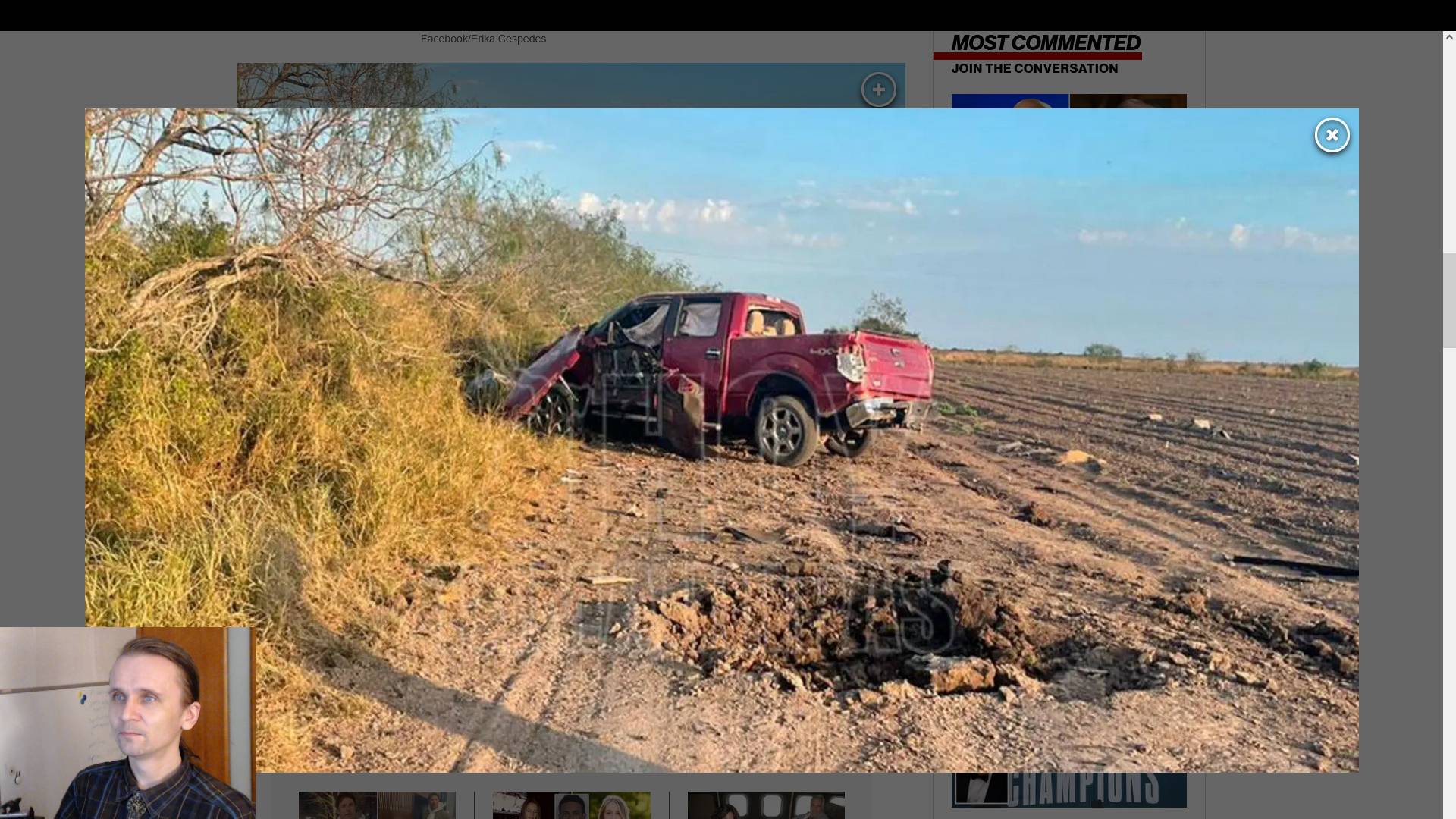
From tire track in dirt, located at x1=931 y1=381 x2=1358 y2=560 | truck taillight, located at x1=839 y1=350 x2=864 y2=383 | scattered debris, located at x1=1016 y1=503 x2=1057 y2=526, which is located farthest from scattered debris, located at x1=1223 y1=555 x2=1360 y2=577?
truck taillight, located at x1=839 y1=350 x2=864 y2=383

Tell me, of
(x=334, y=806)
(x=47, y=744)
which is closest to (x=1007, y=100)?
(x=334, y=806)

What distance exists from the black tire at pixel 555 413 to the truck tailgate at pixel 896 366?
1.77 metres

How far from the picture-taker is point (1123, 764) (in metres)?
5.04

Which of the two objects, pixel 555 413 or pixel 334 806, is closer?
pixel 334 806

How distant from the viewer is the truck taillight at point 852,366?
568 cm

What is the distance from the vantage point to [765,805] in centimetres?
487

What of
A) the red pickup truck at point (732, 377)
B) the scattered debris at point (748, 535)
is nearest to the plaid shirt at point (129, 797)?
the scattered debris at point (748, 535)

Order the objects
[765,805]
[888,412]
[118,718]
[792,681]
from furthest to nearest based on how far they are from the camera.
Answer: [888,412] < [792,681] < [765,805] < [118,718]

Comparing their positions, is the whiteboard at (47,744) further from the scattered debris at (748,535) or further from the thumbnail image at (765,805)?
the scattered debris at (748,535)

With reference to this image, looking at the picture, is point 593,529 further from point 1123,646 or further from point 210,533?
point 1123,646

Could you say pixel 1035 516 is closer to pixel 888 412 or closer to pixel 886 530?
pixel 886 530

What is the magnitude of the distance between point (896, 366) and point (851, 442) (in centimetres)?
54

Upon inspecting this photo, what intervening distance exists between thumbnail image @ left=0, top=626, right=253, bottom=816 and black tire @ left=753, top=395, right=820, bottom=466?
114 inches

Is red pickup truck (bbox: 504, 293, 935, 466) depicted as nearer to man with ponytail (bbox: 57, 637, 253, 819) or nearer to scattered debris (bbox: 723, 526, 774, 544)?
scattered debris (bbox: 723, 526, 774, 544)
